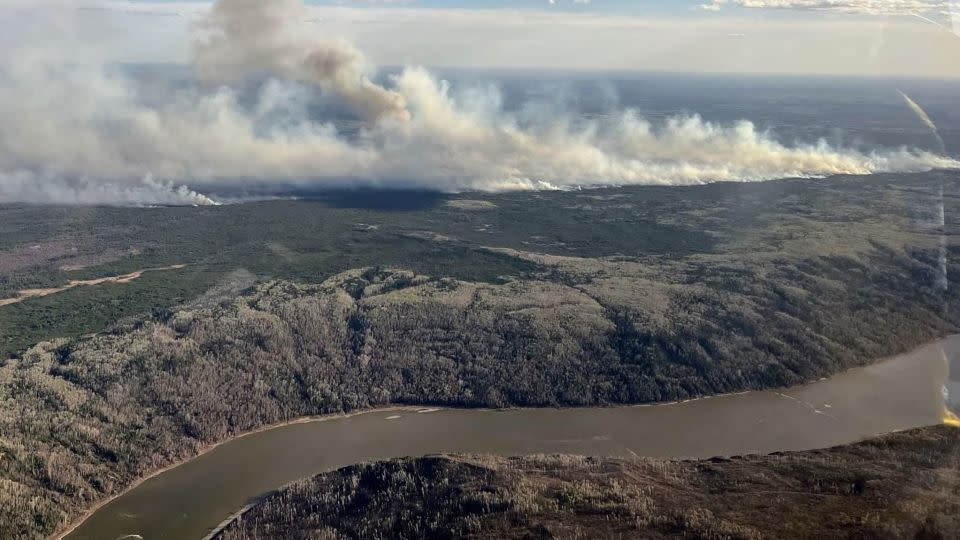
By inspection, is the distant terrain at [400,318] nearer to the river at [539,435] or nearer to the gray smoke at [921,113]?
the river at [539,435]

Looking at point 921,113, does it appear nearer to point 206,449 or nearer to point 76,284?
point 206,449

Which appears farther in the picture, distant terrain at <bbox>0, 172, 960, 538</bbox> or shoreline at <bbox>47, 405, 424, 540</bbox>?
distant terrain at <bbox>0, 172, 960, 538</bbox>

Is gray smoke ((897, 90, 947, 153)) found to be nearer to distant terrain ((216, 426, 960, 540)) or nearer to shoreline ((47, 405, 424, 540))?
distant terrain ((216, 426, 960, 540))

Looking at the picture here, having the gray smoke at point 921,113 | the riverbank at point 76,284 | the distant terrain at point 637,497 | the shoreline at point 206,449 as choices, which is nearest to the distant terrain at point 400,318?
the shoreline at point 206,449

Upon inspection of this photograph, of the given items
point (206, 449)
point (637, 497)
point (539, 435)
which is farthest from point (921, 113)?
point (206, 449)

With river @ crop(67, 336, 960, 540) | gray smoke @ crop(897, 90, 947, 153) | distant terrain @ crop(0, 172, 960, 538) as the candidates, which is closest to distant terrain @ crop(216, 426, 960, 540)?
river @ crop(67, 336, 960, 540)

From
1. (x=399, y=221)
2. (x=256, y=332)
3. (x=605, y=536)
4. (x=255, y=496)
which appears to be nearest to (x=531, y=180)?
(x=399, y=221)
